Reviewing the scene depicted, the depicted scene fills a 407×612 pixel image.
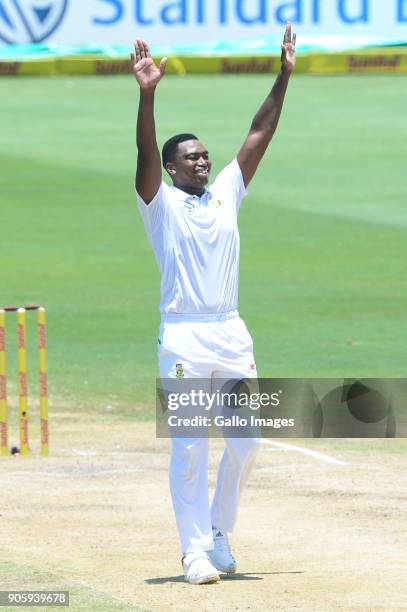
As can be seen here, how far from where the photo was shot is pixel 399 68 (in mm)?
40938

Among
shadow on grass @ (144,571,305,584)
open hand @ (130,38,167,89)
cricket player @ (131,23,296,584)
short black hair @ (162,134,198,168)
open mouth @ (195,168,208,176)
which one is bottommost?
shadow on grass @ (144,571,305,584)

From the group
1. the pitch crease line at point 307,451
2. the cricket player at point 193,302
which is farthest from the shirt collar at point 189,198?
the pitch crease line at point 307,451

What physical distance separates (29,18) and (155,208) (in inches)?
1244

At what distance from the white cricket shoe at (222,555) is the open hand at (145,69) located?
2.46 meters

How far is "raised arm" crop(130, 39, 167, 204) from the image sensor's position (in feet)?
27.5

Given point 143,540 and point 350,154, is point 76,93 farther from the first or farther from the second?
point 143,540

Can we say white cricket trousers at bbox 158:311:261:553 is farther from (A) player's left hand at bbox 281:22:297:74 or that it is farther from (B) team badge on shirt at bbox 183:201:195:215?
(A) player's left hand at bbox 281:22:297:74

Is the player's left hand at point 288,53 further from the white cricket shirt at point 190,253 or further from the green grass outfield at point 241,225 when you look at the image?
the green grass outfield at point 241,225

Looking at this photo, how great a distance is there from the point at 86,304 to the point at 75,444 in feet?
22.3

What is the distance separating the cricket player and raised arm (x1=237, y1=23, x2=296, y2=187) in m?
0.43

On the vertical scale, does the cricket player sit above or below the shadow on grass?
above

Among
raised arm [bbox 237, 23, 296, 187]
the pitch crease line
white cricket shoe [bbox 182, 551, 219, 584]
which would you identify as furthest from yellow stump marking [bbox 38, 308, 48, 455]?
white cricket shoe [bbox 182, 551, 219, 584]

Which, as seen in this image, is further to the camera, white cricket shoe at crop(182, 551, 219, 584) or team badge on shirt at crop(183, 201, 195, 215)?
team badge on shirt at crop(183, 201, 195, 215)

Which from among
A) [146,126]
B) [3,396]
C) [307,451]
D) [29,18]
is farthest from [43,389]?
[29,18]
